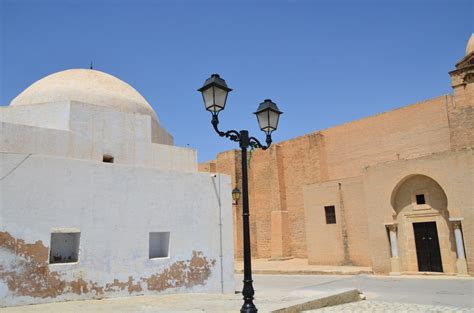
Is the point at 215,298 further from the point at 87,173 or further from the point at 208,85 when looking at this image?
the point at 208,85

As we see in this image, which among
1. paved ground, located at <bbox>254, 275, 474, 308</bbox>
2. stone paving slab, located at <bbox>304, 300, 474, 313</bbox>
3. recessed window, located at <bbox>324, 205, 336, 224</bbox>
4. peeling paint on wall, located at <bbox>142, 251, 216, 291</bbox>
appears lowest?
paved ground, located at <bbox>254, 275, 474, 308</bbox>

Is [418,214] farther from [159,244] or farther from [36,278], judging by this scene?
[36,278]

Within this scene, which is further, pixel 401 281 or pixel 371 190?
pixel 371 190

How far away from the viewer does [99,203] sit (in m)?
9.21

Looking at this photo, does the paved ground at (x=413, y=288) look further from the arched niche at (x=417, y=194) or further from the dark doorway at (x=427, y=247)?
the arched niche at (x=417, y=194)

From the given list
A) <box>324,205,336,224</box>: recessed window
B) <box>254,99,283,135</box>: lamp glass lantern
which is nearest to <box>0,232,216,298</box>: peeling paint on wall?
<box>254,99,283,135</box>: lamp glass lantern

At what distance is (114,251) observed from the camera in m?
9.28

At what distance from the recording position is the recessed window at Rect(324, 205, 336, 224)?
66.6 ft

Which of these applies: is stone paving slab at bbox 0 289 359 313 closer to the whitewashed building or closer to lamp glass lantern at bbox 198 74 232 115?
the whitewashed building

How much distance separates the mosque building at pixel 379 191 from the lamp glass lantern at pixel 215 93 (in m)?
12.2

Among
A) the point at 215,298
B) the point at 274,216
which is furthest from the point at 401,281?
the point at 274,216

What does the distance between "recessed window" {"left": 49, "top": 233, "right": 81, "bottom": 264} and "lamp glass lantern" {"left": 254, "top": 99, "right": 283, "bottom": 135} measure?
5.17m

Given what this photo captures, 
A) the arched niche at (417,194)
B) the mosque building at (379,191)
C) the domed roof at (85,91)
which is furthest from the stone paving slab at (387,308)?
the domed roof at (85,91)

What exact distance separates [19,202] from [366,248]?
15.4 meters
